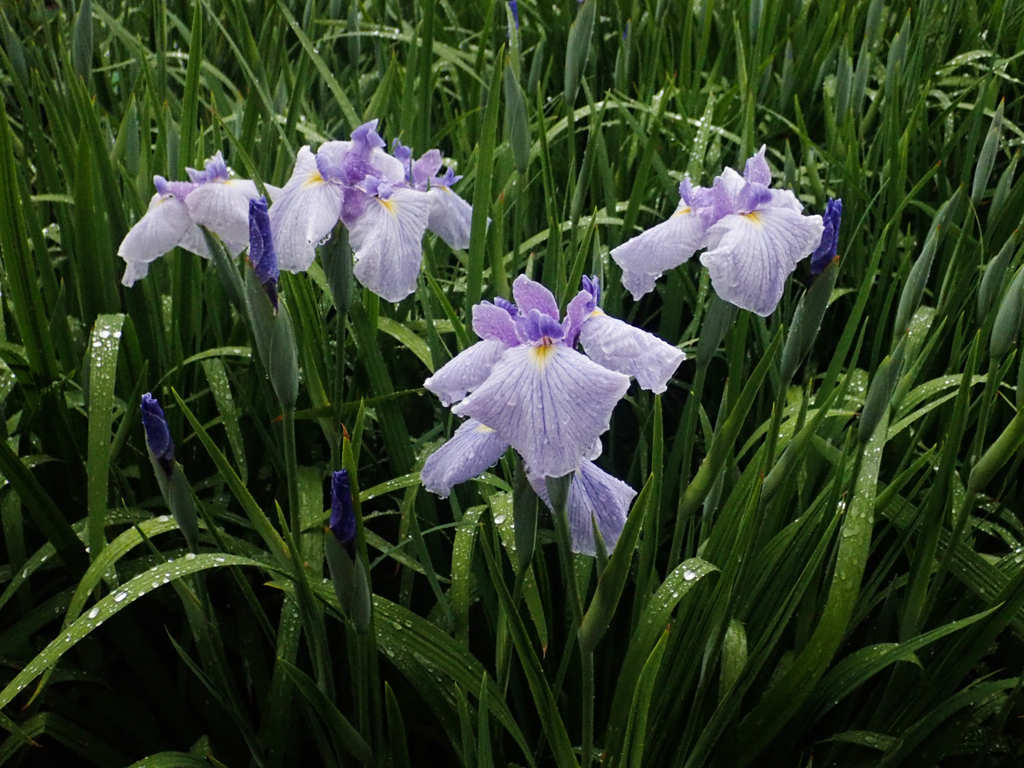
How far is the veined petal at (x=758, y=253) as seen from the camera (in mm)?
934

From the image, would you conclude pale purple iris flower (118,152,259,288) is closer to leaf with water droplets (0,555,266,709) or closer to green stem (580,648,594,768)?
leaf with water droplets (0,555,266,709)

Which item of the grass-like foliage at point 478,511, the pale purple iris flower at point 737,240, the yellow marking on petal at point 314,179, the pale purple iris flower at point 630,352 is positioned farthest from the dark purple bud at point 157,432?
the pale purple iris flower at point 737,240

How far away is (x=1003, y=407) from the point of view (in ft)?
5.39

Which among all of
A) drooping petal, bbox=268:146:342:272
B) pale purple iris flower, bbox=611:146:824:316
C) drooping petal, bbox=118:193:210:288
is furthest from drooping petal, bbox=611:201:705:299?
drooping petal, bbox=118:193:210:288

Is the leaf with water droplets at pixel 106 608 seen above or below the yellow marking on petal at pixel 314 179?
below

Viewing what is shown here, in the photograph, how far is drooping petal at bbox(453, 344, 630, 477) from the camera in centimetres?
69

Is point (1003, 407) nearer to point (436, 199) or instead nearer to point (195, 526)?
point (436, 199)

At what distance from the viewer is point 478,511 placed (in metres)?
1.23

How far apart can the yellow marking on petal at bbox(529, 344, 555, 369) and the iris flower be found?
374mm

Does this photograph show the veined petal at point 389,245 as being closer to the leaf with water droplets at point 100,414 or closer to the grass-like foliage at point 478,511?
the grass-like foliage at point 478,511

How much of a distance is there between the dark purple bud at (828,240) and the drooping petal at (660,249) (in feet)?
0.54

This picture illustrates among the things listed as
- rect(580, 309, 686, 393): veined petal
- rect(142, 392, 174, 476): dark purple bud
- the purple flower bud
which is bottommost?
rect(142, 392, 174, 476): dark purple bud

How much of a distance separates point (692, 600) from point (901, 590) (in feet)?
1.60

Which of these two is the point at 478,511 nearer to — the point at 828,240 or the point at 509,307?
the point at 509,307
